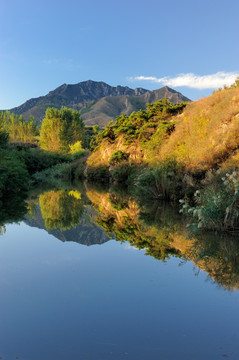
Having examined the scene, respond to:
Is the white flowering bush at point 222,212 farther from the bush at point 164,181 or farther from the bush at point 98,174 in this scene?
the bush at point 98,174

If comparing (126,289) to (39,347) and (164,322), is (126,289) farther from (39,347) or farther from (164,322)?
(39,347)

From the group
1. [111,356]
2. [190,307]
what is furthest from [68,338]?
[190,307]

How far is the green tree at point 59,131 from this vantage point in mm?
67375

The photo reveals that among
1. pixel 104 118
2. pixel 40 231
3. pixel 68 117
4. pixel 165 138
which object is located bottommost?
pixel 40 231

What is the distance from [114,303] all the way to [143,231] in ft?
16.6

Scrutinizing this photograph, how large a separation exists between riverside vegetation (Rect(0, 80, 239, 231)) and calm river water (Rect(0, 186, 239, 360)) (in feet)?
4.89

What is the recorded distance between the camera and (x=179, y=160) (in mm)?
16672

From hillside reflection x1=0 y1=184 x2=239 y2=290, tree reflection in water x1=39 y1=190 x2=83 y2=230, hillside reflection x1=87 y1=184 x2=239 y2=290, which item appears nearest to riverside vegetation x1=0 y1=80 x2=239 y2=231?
hillside reflection x1=87 y1=184 x2=239 y2=290

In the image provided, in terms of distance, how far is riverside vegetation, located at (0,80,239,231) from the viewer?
30.0 ft

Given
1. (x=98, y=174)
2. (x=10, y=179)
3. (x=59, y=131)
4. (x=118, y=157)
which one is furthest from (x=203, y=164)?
(x=59, y=131)

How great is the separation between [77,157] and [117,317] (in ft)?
157

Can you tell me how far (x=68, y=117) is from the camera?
70000 mm

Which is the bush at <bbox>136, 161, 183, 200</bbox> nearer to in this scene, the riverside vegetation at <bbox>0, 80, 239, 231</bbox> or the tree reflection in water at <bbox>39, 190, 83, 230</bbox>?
the riverside vegetation at <bbox>0, 80, 239, 231</bbox>

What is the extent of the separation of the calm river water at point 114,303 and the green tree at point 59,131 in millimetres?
59683
